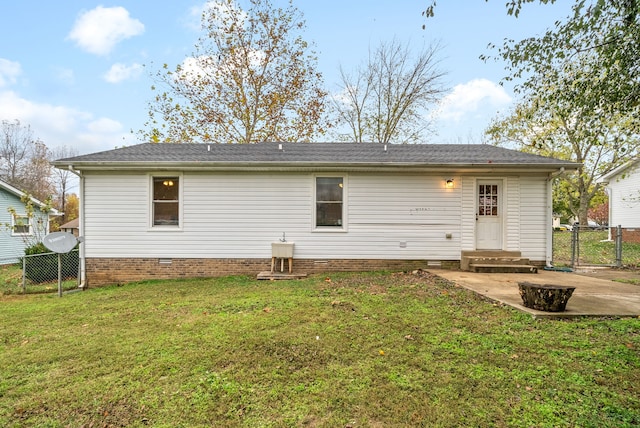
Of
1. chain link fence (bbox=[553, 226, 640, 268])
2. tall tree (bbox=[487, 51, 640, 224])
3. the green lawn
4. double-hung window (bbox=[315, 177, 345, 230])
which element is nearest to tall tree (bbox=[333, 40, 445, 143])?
tall tree (bbox=[487, 51, 640, 224])

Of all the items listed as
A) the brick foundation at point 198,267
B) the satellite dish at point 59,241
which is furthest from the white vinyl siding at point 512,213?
the satellite dish at point 59,241

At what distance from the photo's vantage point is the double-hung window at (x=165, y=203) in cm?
810

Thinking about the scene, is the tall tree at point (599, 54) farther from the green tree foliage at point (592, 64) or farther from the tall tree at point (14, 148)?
the tall tree at point (14, 148)

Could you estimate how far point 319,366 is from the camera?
3014 mm

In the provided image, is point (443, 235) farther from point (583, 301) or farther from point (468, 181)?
point (583, 301)

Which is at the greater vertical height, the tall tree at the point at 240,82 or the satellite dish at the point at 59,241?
→ the tall tree at the point at 240,82

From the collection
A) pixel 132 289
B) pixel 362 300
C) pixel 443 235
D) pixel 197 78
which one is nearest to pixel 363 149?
pixel 443 235

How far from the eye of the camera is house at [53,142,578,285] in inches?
313

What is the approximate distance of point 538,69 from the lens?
525 centimetres

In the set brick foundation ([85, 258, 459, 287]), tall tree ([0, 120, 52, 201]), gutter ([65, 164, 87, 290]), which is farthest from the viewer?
tall tree ([0, 120, 52, 201])

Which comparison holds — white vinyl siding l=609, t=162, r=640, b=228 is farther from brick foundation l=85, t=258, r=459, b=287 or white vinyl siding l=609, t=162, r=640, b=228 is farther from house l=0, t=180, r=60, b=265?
house l=0, t=180, r=60, b=265

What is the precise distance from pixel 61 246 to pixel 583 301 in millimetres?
10051

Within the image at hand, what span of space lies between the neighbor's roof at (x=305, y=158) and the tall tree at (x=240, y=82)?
7778mm

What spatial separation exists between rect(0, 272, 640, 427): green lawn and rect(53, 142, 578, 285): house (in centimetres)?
288
